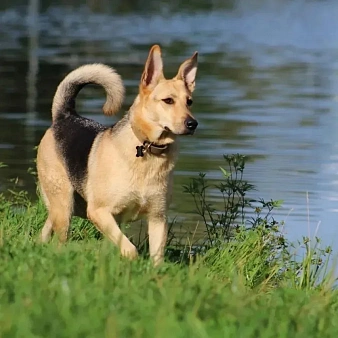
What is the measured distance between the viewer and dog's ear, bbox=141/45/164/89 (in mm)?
8328

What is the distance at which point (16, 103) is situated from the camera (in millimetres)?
20062

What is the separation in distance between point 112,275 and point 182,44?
29.1 metres

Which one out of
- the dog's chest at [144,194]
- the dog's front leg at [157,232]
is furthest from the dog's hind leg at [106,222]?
the dog's front leg at [157,232]

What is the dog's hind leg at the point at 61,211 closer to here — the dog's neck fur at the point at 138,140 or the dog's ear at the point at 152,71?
the dog's neck fur at the point at 138,140

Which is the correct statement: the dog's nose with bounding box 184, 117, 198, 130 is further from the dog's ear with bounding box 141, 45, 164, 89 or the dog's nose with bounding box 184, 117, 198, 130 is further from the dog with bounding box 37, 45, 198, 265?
the dog's ear with bounding box 141, 45, 164, 89

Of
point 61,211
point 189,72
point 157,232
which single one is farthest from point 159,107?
point 61,211

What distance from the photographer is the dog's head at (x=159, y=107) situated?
816 cm

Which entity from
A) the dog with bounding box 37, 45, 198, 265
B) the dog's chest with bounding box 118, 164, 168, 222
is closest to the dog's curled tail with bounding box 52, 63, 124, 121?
the dog with bounding box 37, 45, 198, 265

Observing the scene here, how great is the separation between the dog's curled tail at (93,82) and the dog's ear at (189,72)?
834mm

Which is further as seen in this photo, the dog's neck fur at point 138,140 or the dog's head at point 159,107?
the dog's neck fur at point 138,140

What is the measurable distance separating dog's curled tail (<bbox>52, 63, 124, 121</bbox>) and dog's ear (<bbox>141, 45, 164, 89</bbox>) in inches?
36.9

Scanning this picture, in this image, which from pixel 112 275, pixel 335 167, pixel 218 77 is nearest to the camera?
pixel 112 275

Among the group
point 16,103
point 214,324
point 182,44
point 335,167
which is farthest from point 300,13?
point 214,324

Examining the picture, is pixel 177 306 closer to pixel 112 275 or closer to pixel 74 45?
pixel 112 275
